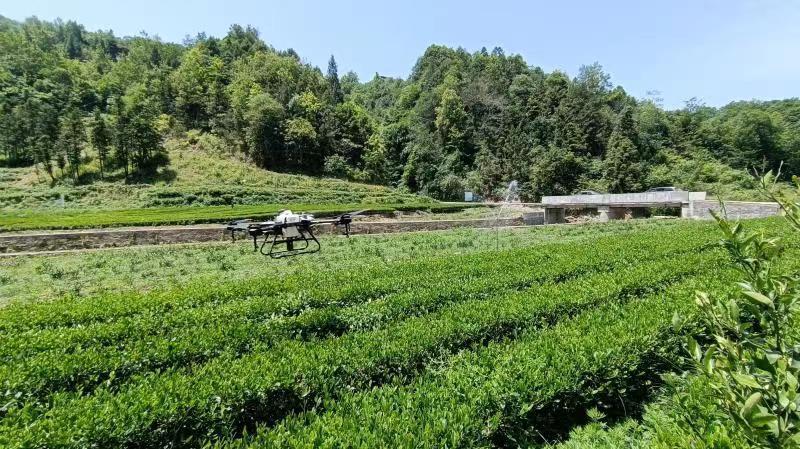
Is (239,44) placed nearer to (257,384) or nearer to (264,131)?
(264,131)

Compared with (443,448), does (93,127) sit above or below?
above

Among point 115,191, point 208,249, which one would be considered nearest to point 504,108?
point 115,191

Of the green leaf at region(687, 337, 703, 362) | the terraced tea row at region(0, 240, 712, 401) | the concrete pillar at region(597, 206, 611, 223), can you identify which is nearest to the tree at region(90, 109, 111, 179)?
the concrete pillar at region(597, 206, 611, 223)

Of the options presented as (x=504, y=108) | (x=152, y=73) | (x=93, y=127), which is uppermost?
(x=152, y=73)

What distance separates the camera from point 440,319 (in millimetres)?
5699

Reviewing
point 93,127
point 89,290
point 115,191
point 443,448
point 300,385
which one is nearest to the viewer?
point 443,448

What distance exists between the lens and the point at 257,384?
12.9 ft

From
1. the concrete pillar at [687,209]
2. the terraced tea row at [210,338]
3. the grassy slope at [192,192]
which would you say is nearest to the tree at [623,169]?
A: the concrete pillar at [687,209]

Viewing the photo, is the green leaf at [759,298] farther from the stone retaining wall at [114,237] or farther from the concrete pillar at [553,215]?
the concrete pillar at [553,215]

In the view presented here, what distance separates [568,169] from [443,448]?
58.5 meters

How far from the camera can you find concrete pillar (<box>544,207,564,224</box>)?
3718cm

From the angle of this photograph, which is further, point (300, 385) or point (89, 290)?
point (89, 290)

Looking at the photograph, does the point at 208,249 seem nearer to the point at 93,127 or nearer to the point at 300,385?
the point at 300,385

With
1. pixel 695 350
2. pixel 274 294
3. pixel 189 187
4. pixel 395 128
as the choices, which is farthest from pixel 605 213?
pixel 395 128
